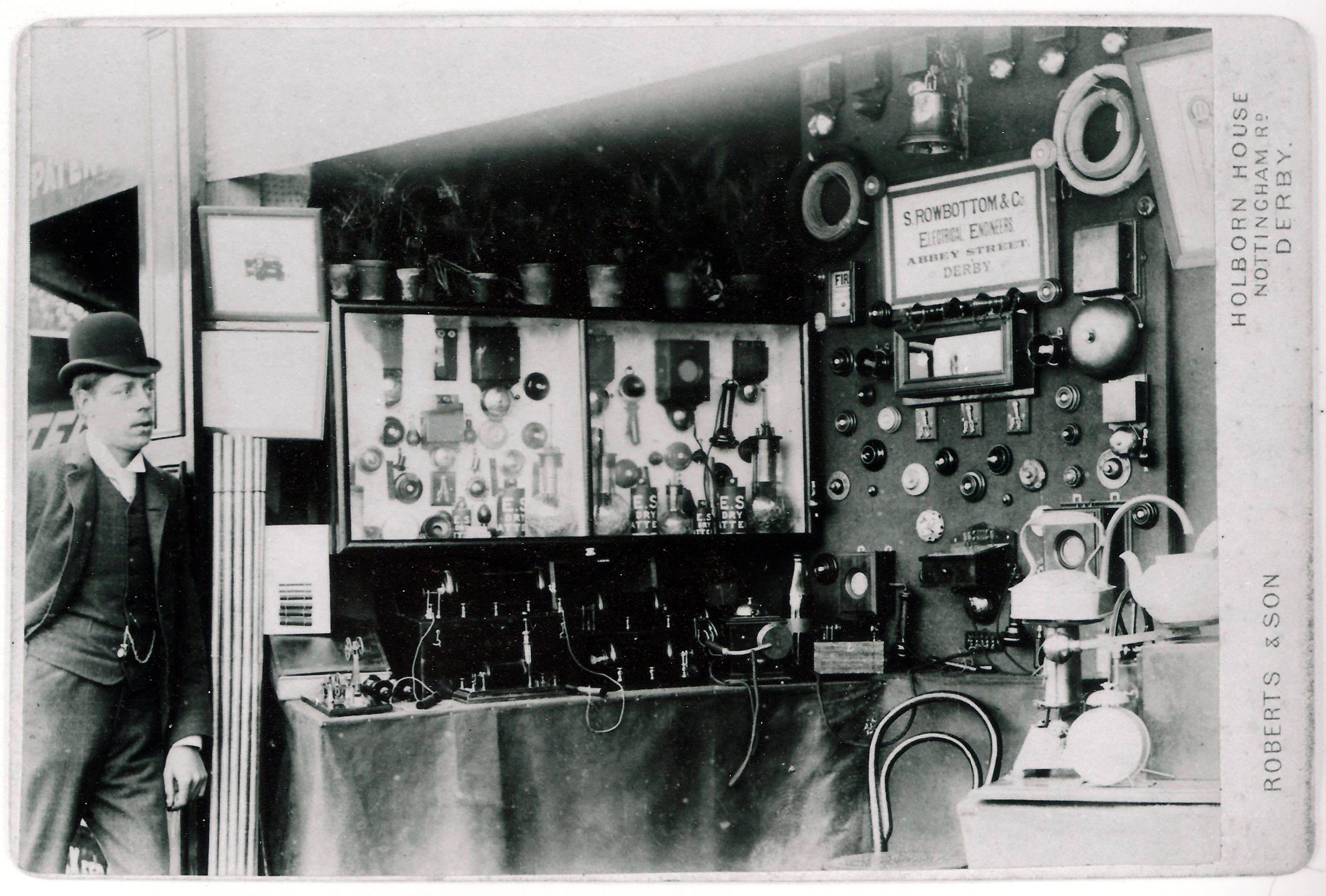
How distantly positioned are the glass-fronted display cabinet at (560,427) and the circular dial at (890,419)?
1.10 ft

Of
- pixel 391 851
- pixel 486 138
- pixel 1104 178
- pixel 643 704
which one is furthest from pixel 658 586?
pixel 1104 178

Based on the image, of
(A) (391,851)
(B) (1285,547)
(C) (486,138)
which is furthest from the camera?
(C) (486,138)

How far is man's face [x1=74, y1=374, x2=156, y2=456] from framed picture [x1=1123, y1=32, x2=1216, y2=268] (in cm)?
335

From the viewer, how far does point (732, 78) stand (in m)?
5.23

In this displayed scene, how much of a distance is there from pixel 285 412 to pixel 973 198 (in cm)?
260

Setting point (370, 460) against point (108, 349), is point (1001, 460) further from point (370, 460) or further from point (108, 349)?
point (108, 349)

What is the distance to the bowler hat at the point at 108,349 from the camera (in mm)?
4277

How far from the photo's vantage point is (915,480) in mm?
5234

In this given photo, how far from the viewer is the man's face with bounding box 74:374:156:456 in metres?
4.38

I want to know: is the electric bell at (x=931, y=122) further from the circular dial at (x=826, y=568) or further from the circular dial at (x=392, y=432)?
the circular dial at (x=392, y=432)

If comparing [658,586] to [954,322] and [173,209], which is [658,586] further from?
[173,209]

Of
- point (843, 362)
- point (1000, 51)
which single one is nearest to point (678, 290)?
point (843, 362)

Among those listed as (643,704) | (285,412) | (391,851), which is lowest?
(391,851)

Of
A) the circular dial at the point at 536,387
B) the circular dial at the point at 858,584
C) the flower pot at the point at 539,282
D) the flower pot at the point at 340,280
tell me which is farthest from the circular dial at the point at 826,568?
the flower pot at the point at 340,280
